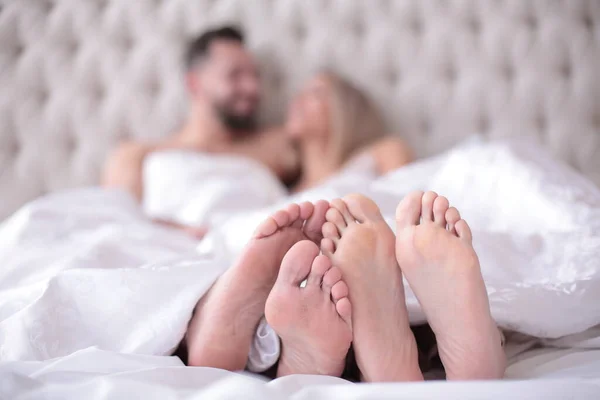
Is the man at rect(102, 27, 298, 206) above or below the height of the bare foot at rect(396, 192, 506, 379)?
above

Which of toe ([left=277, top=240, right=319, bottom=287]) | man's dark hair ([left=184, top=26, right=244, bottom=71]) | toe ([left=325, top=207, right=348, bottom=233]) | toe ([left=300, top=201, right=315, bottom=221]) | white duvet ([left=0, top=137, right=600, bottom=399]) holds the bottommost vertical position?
white duvet ([left=0, top=137, right=600, bottom=399])

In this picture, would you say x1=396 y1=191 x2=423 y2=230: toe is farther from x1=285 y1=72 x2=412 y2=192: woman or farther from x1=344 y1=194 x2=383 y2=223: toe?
x1=285 y1=72 x2=412 y2=192: woman

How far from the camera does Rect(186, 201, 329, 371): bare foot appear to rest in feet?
1.99

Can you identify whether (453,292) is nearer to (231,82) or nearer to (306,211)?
(306,211)

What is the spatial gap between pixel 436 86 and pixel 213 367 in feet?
4.17

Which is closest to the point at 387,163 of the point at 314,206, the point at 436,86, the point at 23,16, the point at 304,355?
the point at 436,86

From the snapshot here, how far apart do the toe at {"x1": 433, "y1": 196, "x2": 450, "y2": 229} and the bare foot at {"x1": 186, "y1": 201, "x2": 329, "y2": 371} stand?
0.17m

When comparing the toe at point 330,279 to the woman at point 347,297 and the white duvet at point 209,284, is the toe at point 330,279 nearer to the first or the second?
the woman at point 347,297

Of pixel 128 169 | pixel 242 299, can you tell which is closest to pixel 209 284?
pixel 242 299

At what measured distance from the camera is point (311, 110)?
1497 mm

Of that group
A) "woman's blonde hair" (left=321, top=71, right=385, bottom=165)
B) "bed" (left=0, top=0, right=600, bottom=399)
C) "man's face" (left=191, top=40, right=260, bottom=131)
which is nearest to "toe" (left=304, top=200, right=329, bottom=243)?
"bed" (left=0, top=0, right=600, bottom=399)

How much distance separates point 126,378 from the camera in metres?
0.49

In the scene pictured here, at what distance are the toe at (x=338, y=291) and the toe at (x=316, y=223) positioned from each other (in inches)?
4.0

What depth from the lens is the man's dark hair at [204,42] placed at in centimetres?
152
